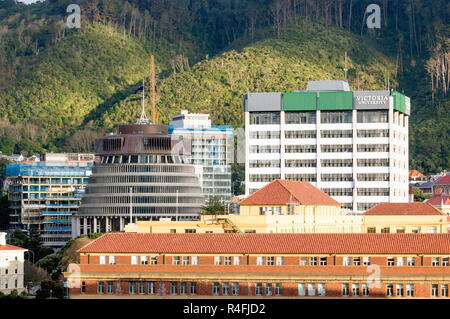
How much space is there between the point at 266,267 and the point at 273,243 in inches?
159

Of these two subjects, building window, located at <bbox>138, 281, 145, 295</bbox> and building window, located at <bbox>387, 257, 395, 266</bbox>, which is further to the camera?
building window, located at <bbox>138, 281, 145, 295</bbox>

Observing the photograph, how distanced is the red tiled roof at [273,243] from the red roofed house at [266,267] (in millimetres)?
96

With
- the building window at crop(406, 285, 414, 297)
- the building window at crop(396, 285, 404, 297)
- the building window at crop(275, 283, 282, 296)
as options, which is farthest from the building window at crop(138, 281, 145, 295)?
the building window at crop(406, 285, 414, 297)

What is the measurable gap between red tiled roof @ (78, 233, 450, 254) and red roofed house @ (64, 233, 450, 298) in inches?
3.8

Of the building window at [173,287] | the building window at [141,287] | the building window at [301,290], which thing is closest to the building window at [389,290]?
the building window at [301,290]

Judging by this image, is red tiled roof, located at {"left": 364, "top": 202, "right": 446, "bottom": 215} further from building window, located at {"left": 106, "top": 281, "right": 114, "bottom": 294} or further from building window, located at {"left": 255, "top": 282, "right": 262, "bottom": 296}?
building window, located at {"left": 106, "top": 281, "right": 114, "bottom": 294}

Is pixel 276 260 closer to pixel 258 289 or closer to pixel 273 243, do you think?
pixel 273 243

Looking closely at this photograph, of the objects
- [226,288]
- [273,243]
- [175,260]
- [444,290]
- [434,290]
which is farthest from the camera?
[175,260]

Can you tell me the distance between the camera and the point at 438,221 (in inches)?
6678

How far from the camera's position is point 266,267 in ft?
413

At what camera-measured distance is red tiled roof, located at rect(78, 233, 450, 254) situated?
126 meters

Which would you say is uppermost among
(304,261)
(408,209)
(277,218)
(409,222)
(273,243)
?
(408,209)

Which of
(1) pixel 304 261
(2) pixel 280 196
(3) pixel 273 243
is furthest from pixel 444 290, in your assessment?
(2) pixel 280 196
